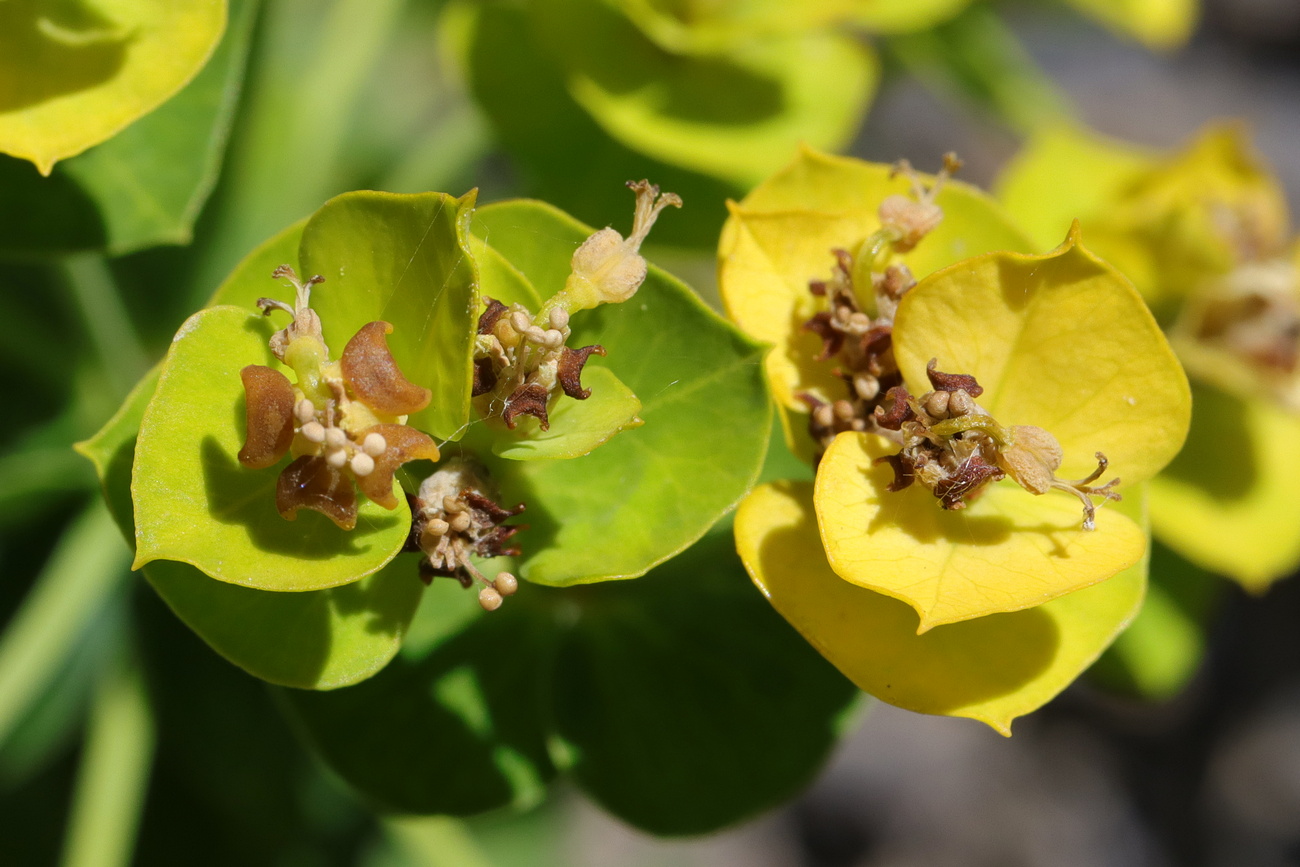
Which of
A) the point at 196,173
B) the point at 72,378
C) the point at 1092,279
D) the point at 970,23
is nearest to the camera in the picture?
the point at 1092,279

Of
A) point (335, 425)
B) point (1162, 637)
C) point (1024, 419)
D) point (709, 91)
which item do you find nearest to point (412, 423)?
point (335, 425)

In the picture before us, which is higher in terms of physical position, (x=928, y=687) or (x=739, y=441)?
(x=739, y=441)

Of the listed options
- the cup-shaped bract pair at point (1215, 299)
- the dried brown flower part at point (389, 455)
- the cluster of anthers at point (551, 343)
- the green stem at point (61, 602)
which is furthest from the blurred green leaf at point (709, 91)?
the green stem at point (61, 602)

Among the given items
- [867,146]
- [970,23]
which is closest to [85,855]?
[970,23]

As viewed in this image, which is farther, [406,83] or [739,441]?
[406,83]

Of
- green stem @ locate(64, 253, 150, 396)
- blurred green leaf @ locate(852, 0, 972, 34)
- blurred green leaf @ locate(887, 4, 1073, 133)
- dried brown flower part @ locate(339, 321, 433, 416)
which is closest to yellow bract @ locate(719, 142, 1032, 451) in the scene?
dried brown flower part @ locate(339, 321, 433, 416)

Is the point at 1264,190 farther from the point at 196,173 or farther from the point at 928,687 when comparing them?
the point at 196,173

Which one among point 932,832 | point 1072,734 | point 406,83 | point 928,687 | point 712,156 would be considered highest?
point 712,156
